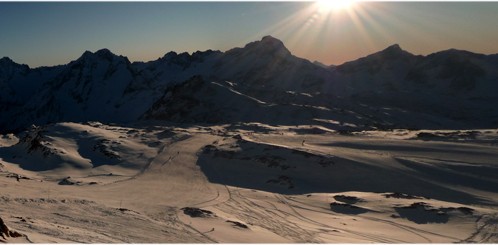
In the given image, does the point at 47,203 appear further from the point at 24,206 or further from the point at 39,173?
the point at 39,173

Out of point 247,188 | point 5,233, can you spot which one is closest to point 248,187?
point 247,188

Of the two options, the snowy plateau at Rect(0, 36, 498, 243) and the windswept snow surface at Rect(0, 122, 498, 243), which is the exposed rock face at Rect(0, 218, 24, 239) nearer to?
the snowy plateau at Rect(0, 36, 498, 243)

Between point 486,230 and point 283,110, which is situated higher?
point 283,110

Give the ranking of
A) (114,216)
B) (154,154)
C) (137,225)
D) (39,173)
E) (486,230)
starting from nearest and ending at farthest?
(137,225) < (114,216) < (486,230) < (39,173) < (154,154)

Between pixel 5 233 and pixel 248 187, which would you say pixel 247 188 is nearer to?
pixel 248 187

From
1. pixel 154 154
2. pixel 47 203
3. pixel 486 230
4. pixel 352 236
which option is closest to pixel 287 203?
pixel 352 236

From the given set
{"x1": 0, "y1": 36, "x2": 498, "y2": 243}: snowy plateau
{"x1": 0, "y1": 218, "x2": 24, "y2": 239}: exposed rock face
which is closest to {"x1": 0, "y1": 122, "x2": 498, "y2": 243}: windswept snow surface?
{"x1": 0, "y1": 36, "x2": 498, "y2": 243}: snowy plateau

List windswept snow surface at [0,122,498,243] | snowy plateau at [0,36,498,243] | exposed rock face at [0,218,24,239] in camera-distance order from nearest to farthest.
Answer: exposed rock face at [0,218,24,239]
snowy plateau at [0,36,498,243]
windswept snow surface at [0,122,498,243]

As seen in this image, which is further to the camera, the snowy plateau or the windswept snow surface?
the windswept snow surface
